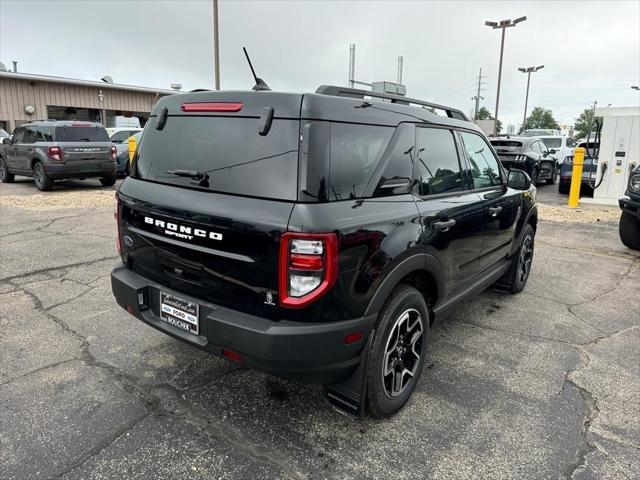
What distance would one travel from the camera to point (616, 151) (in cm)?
1130

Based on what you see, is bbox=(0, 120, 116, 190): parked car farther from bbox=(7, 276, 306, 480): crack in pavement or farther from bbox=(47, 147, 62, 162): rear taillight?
bbox=(7, 276, 306, 480): crack in pavement

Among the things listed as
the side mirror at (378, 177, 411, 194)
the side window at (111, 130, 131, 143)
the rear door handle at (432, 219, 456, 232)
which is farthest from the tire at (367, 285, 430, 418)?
the side window at (111, 130, 131, 143)

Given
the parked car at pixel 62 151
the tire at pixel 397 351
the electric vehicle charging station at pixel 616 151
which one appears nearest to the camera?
the tire at pixel 397 351

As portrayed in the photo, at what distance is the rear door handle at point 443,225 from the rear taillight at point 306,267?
0.98 meters

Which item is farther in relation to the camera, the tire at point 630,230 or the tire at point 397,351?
the tire at point 630,230

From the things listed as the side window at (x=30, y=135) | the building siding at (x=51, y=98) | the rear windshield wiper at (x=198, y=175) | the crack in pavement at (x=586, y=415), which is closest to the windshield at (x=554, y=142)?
the crack in pavement at (x=586, y=415)

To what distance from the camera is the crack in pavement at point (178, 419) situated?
2.33 meters

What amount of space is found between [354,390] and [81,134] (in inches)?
468

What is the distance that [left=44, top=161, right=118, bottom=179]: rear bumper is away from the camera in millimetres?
11594

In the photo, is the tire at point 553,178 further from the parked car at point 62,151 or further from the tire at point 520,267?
the parked car at point 62,151

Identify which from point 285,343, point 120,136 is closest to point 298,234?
point 285,343

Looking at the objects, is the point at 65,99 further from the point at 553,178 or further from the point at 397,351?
the point at 397,351

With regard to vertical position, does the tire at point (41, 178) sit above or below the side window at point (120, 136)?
below

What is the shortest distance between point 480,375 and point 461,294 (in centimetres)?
59
